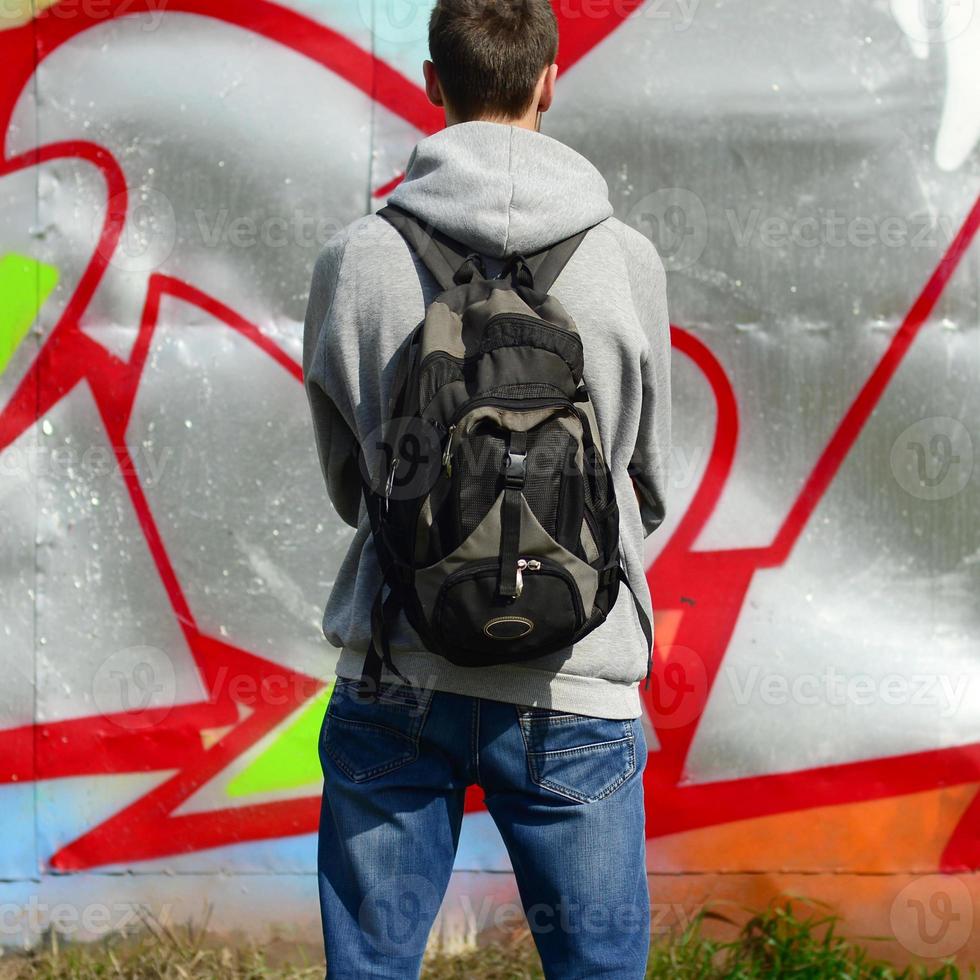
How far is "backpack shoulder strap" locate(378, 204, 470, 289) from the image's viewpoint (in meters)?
1.60

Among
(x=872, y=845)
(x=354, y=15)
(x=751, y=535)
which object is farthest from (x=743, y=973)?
(x=354, y=15)

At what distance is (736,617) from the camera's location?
290 centimetres

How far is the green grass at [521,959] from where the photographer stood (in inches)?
→ 111

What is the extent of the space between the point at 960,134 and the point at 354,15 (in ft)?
4.72

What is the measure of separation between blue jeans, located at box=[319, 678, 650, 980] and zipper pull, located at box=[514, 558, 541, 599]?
0.64 feet

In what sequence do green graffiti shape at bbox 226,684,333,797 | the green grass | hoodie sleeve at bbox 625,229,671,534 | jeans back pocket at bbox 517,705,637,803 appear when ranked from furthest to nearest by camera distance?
green graffiti shape at bbox 226,684,333,797 → the green grass → hoodie sleeve at bbox 625,229,671,534 → jeans back pocket at bbox 517,705,637,803

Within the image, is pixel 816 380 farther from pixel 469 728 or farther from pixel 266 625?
pixel 469 728

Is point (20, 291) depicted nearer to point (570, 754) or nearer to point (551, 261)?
point (551, 261)

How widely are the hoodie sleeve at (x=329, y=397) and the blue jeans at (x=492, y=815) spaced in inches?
12.7

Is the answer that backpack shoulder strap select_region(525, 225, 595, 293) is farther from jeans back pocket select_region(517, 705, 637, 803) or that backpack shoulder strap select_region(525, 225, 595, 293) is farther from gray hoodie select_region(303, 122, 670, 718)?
jeans back pocket select_region(517, 705, 637, 803)

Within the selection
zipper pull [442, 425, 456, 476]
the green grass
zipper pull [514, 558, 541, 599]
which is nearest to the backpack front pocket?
zipper pull [514, 558, 541, 599]

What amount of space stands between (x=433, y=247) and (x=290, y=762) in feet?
5.58

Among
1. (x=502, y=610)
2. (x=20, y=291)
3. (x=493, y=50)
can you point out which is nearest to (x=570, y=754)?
(x=502, y=610)

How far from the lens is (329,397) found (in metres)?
1.72
